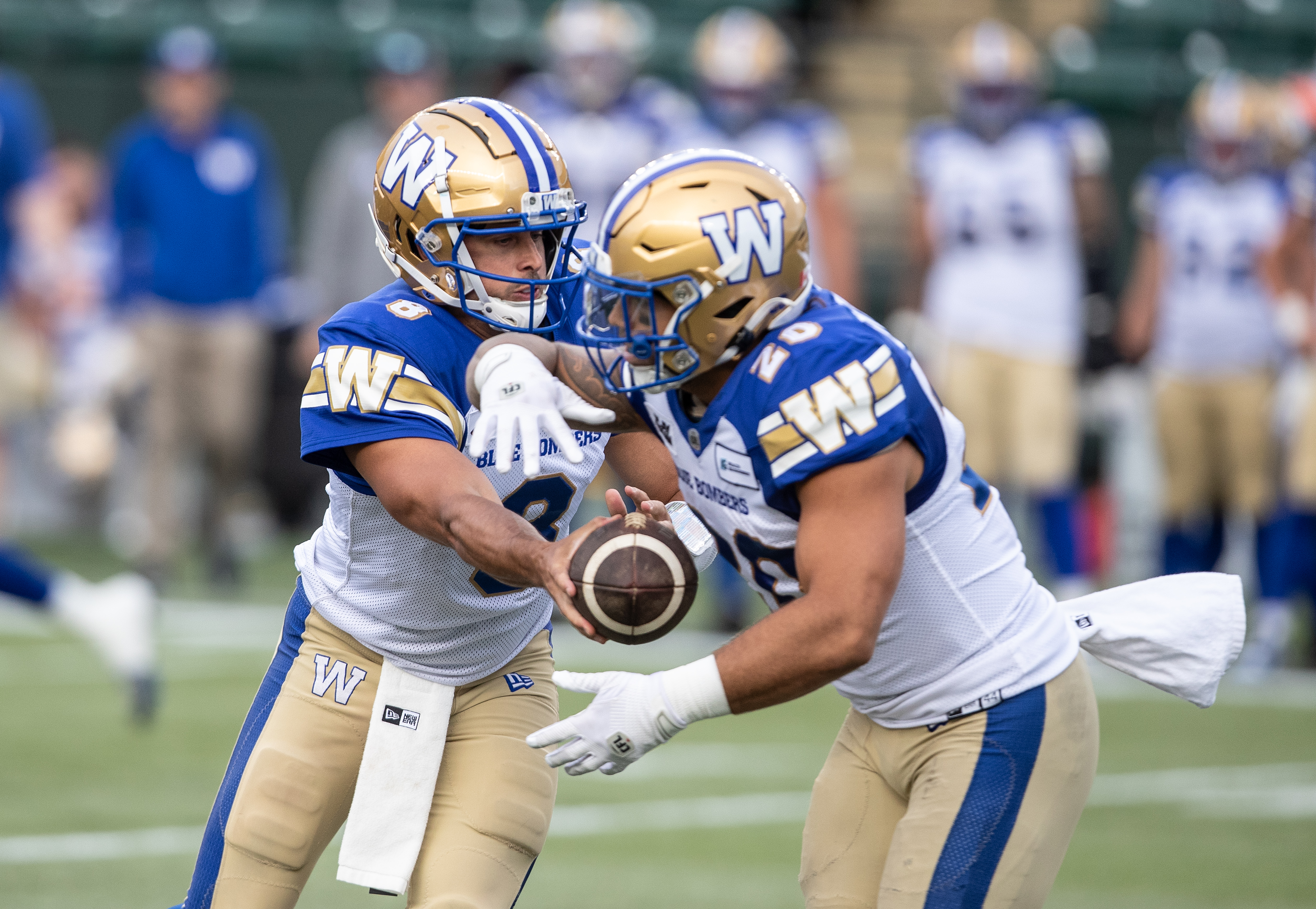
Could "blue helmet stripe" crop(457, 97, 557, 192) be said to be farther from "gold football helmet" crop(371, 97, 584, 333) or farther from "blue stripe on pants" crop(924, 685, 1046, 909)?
"blue stripe on pants" crop(924, 685, 1046, 909)

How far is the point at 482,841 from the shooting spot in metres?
3.03

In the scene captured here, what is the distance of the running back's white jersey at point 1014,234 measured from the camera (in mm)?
7871

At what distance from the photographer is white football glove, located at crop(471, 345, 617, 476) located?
2854 mm

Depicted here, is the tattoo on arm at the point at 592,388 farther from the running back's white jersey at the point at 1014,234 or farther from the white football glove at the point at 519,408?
the running back's white jersey at the point at 1014,234

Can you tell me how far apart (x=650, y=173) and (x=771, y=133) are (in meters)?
5.49

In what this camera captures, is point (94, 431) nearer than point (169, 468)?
No

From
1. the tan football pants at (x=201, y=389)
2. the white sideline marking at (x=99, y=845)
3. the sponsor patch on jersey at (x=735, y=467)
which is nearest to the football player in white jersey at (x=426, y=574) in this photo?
the sponsor patch on jersey at (x=735, y=467)

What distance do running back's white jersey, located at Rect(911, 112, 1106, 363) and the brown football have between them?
5.30m

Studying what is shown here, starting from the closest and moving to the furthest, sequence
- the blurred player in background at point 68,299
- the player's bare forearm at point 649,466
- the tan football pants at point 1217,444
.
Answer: the player's bare forearm at point 649,466
the tan football pants at point 1217,444
the blurred player in background at point 68,299

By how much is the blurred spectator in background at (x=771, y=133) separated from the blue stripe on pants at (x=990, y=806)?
17.5 ft

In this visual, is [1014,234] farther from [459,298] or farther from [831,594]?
[831,594]

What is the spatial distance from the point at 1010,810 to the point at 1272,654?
5.02m

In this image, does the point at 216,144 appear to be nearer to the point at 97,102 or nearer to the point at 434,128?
the point at 97,102

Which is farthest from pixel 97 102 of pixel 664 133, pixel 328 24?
pixel 664 133
